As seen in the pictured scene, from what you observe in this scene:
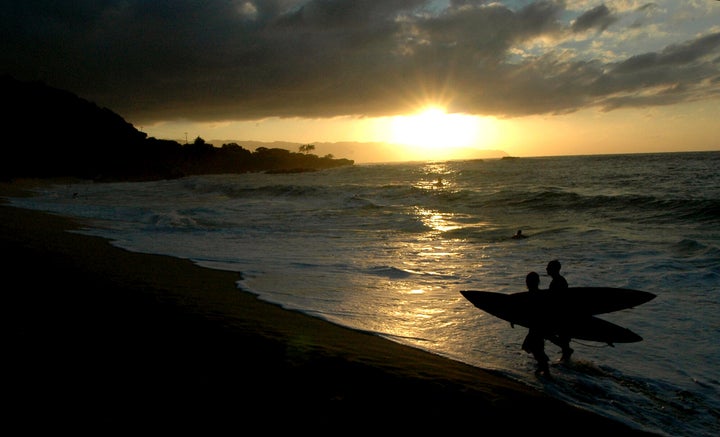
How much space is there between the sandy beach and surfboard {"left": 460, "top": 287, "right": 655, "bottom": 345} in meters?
0.82

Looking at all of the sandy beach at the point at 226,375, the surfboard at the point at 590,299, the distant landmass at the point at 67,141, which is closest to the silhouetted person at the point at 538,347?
the surfboard at the point at 590,299

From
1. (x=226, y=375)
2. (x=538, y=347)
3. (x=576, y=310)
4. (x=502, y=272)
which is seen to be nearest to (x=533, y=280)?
(x=576, y=310)

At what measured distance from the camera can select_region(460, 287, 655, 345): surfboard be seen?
5746mm

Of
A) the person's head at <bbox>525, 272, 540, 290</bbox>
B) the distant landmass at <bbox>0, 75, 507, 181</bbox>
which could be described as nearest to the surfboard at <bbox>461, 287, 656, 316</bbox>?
the person's head at <bbox>525, 272, 540, 290</bbox>

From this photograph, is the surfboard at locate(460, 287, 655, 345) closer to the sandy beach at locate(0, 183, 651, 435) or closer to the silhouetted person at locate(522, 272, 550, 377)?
the silhouetted person at locate(522, 272, 550, 377)

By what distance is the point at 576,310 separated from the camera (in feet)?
19.2

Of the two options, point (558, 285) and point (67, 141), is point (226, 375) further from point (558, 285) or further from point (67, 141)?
point (67, 141)

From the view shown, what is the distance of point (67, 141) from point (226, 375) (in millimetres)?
117146

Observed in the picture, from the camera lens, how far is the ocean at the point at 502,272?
5.67 metres

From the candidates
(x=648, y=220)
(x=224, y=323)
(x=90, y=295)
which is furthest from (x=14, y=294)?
(x=648, y=220)

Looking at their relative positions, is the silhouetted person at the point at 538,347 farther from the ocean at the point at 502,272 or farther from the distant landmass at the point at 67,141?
the distant landmass at the point at 67,141

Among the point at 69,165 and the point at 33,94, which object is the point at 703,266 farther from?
the point at 33,94

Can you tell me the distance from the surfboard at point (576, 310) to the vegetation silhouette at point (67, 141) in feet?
265

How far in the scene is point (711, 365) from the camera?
241 inches
